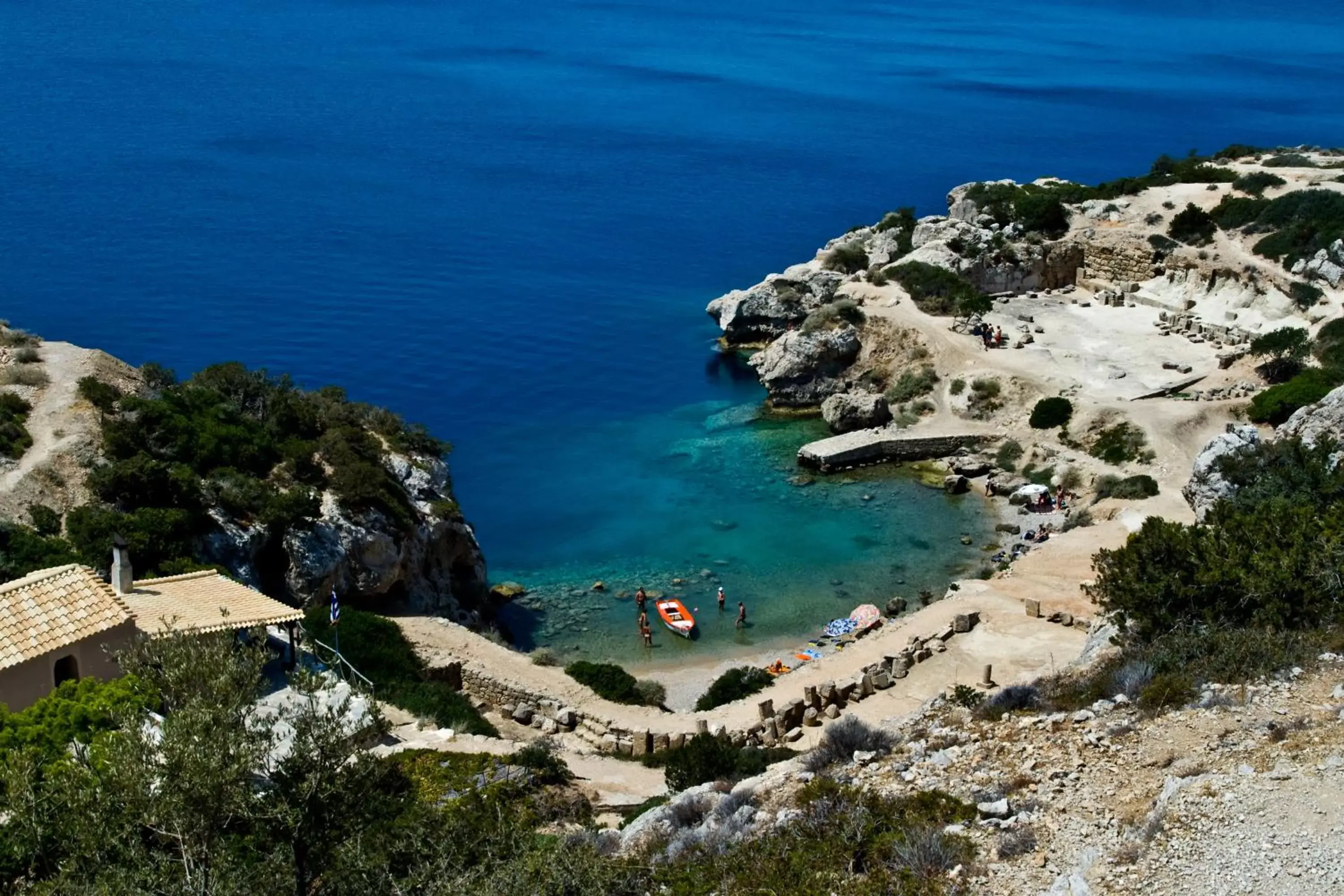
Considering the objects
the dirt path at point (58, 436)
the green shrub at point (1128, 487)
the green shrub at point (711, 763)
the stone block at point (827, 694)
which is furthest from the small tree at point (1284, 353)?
the dirt path at point (58, 436)

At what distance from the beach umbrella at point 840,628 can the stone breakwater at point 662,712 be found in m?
6.13

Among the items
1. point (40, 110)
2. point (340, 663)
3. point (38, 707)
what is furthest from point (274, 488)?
point (40, 110)

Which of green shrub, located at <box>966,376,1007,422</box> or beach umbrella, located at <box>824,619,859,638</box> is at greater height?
green shrub, located at <box>966,376,1007,422</box>

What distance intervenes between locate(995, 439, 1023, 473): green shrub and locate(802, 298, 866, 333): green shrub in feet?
38.1

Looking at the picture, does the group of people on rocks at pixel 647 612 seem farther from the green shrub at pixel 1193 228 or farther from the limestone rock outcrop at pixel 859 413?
the green shrub at pixel 1193 228

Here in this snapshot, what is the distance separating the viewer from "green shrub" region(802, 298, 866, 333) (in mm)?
60656

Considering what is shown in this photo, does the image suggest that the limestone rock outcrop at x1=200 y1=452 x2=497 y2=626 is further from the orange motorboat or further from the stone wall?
the stone wall

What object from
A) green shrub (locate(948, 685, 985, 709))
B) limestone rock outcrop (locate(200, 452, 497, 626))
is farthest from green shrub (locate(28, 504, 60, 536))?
green shrub (locate(948, 685, 985, 709))

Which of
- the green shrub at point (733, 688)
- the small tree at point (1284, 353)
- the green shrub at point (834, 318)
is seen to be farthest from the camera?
the green shrub at point (834, 318)

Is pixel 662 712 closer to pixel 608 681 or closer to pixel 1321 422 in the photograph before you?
pixel 608 681

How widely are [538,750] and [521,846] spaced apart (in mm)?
8292

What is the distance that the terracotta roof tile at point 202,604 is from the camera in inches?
896

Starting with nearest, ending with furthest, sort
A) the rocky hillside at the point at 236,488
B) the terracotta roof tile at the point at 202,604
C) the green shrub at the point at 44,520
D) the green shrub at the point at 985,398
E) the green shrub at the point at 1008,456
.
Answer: the terracotta roof tile at the point at 202,604, the green shrub at the point at 44,520, the rocky hillside at the point at 236,488, the green shrub at the point at 1008,456, the green shrub at the point at 985,398

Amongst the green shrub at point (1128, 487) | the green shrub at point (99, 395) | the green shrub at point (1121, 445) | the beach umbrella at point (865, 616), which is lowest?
the beach umbrella at point (865, 616)
